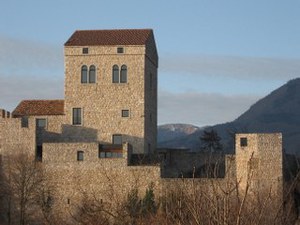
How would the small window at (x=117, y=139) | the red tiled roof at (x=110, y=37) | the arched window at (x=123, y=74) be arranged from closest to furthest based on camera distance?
the small window at (x=117, y=139) < the arched window at (x=123, y=74) < the red tiled roof at (x=110, y=37)

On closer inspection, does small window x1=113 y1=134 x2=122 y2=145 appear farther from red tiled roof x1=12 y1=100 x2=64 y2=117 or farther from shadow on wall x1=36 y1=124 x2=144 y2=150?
red tiled roof x1=12 y1=100 x2=64 y2=117

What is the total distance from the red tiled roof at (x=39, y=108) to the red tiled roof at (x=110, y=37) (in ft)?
14.2

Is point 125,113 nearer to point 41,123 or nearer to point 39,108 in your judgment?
point 41,123

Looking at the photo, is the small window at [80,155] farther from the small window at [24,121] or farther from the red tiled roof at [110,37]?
the red tiled roof at [110,37]

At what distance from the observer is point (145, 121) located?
2281 inches

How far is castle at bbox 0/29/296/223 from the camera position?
5459 cm

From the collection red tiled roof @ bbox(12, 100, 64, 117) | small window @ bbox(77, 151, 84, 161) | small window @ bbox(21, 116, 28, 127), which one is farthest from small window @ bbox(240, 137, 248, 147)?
small window @ bbox(21, 116, 28, 127)

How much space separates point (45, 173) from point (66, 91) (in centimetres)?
651

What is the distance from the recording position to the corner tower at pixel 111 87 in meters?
57.7

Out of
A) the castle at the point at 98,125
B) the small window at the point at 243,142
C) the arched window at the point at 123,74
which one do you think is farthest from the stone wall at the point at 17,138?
the small window at the point at 243,142

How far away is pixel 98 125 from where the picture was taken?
57906mm

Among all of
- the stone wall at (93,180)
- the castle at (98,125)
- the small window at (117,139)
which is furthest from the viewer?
the small window at (117,139)

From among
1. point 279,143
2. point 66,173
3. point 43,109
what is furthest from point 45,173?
point 279,143

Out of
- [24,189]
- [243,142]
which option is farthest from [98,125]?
[243,142]
